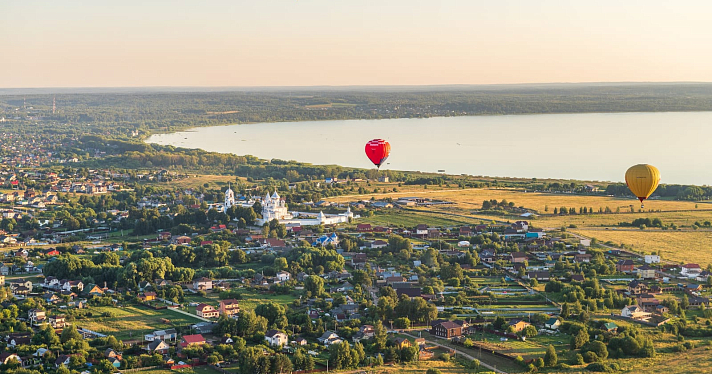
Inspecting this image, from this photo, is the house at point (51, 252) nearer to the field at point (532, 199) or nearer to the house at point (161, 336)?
the house at point (161, 336)

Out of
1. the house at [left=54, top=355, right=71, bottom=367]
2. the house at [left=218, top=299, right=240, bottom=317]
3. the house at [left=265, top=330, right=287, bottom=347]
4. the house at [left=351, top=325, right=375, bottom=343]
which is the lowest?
the house at [left=54, top=355, right=71, bottom=367]

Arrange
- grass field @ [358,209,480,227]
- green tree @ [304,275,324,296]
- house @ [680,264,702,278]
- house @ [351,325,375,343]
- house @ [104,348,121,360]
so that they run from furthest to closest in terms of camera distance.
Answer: grass field @ [358,209,480,227] < house @ [680,264,702,278] < green tree @ [304,275,324,296] < house @ [351,325,375,343] < house @ [104,348,121,360]

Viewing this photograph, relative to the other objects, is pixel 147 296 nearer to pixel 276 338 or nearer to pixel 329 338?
pixel 276 338

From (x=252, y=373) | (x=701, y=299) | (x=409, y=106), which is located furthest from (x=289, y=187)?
(x=409, y=106)

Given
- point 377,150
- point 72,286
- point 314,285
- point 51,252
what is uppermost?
point 377,150

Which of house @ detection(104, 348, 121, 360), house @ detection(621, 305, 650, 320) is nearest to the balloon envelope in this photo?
house @ detection(621, 305, 650, 320)

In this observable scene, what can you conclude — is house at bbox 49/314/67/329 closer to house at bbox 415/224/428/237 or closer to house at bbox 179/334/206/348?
house at bbox 179/334/206/348

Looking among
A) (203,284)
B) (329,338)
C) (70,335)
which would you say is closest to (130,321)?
(70,335)
